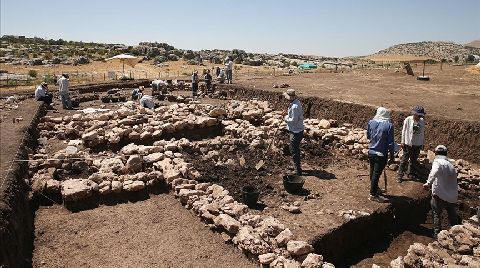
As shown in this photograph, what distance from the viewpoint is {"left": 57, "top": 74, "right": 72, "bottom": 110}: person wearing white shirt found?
52.2 feet

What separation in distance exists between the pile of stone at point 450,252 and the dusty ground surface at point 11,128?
7.33 meters

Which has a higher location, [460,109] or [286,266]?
[460,109]

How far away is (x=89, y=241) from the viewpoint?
6504 millimetres

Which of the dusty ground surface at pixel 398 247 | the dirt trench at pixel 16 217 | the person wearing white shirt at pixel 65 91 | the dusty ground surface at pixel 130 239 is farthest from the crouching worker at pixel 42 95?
the dusty ground surface at pixel 398 247

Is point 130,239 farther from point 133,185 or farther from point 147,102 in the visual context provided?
point 147,102

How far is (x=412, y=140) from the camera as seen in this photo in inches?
330

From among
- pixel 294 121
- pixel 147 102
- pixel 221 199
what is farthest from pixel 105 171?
pixel 147 102

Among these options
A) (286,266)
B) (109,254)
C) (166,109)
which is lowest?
(109,254)

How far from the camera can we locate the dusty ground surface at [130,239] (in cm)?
592

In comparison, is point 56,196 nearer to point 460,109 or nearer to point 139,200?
point 139,200

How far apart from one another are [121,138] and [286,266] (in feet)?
24.8

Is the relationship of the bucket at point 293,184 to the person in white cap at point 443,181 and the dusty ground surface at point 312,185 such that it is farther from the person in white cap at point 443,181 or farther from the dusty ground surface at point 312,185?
the person in white cap at point 443,181

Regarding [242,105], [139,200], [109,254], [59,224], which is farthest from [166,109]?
[109,254]

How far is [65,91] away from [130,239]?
38.9 ft
